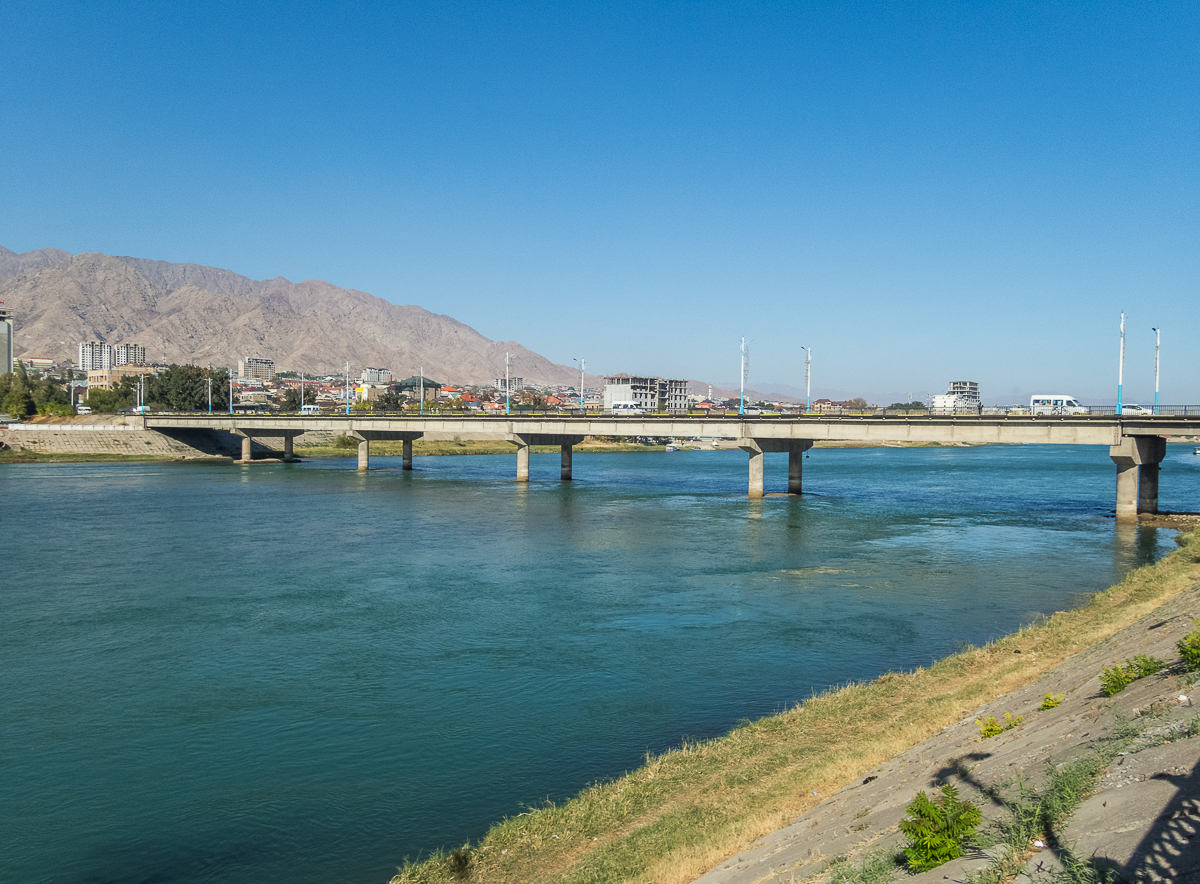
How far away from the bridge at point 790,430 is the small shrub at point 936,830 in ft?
209

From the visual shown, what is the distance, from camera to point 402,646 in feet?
101

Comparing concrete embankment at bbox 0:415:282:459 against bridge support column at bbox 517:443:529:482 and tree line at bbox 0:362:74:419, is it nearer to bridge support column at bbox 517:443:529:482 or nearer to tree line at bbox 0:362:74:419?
tree line at bbox 0:362:74:419

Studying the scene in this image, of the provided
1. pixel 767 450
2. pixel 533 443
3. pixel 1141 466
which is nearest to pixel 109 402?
pixel 533 443

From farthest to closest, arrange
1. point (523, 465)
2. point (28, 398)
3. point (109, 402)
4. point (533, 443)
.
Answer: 1. point (109, 402)
2. point (28, 398)
3. point (533, 443)
4. point (523, 465)

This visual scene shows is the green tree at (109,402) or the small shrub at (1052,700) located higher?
the green tree at (109,402)

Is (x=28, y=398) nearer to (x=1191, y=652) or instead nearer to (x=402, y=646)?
(x=402, y=646)

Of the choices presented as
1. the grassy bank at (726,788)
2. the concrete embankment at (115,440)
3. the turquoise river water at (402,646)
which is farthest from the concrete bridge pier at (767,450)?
the concrete embankment at (115,440)

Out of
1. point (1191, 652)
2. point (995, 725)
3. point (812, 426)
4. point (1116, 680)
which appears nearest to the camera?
point (1191, 652)

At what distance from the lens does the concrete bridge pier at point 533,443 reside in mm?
101375

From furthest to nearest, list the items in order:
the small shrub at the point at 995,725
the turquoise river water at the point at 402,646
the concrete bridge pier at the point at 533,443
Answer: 1. the concrete bridge pier at the point at 533,443
2. the turquoise river water at the point at 402,646
3. the small shrub at the point at 995,725

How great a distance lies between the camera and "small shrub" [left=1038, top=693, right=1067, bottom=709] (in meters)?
16.3

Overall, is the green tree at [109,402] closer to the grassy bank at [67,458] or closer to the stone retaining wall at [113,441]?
the stone retaining wall at [113,441]

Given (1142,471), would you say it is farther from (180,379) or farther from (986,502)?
(180,379)

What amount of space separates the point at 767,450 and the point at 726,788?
231 ft
